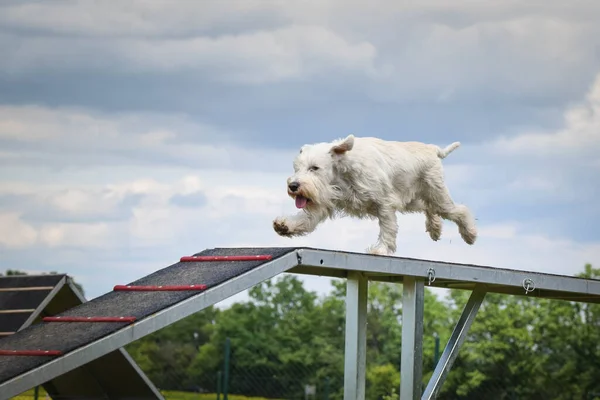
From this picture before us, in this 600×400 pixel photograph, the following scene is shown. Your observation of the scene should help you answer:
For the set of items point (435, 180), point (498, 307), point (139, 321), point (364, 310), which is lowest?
point (139, 321)

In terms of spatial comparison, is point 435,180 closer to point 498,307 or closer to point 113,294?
point 113,294

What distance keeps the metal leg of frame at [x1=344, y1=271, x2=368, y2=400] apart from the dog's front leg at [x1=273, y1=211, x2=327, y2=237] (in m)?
0.46

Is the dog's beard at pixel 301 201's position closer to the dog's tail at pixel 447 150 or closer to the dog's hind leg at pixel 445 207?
the dog's hind leg at pixel 445 207

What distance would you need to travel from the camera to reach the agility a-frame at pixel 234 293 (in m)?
6.12

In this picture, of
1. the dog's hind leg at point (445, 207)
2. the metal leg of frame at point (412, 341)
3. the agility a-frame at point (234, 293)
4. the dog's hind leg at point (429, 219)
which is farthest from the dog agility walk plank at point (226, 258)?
the dog's hind leg at point (445, 207)

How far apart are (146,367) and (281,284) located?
276 centimetres

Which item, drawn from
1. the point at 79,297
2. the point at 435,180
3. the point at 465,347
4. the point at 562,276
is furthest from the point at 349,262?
the point at 465,347

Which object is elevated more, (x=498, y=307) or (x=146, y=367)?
(x=498, y=307)

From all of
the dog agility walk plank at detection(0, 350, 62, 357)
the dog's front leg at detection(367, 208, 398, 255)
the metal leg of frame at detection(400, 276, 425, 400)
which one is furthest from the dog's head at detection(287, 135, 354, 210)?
the dog agility walk plank at detection(0, 350, 62, 357)

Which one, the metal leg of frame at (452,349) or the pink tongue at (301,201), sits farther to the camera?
the metal leg of frame at (452,349)

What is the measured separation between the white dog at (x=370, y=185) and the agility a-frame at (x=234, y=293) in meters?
0.39

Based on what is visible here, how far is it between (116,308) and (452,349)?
9.19ft

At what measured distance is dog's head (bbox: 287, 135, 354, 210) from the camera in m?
7.58

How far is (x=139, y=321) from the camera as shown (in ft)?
20.5
